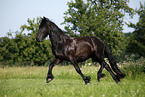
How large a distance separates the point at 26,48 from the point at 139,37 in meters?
16.1

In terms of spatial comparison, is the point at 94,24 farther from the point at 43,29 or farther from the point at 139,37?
the point at 43,29

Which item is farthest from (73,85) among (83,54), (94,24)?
(94,24)

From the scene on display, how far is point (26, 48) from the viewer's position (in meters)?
23.9

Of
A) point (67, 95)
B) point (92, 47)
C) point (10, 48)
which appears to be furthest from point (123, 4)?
point (67, 95)

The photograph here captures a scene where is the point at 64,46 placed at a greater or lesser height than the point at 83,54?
greater

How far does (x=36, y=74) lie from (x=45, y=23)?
23.4ft

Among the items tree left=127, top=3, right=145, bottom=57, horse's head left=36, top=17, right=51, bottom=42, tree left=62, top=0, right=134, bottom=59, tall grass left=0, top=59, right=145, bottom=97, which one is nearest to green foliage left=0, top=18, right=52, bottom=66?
tree left=62, top=0, right=134, bottom=59

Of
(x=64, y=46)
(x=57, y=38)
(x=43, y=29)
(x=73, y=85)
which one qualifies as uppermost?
(x=43, y=29)

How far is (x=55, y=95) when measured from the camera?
478cm

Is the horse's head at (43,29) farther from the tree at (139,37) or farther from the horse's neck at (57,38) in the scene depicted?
the tree at (139,37)

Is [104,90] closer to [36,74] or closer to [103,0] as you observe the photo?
[36,74]

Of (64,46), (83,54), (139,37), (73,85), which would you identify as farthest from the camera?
(139,37)

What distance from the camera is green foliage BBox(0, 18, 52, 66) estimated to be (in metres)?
23.5

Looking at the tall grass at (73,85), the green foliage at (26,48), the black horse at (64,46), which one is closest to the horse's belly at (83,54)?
the black horse at (64,46)
